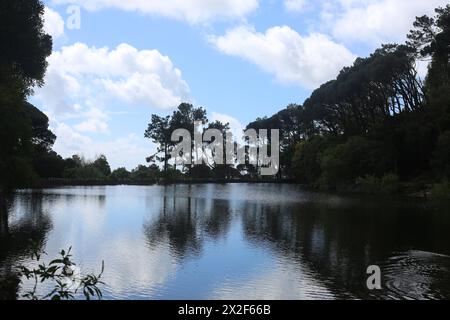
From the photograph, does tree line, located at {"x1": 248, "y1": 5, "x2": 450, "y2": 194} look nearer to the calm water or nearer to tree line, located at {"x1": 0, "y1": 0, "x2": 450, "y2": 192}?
tree line, located at {"x1": 0, "y1": 0, "x2": 450, "y2": 192}

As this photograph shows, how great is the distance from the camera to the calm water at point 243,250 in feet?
39.9

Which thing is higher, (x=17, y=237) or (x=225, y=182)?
(x=225, y=182)

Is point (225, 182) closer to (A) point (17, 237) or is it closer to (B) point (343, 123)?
(B) point (343, 123)

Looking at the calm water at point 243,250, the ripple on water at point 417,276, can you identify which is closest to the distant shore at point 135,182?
the calm water at point 243,250

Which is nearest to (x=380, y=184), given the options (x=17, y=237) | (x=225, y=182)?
(x=17, y=237)

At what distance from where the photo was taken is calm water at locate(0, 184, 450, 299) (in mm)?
12156

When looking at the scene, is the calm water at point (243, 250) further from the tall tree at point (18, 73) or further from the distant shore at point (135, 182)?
the distant shore at point (135, 182)

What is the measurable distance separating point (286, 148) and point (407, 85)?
4129cm

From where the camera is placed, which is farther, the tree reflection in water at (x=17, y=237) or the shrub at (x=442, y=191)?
the shrub at (x=442, y=191)

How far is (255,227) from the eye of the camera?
80.6 feet

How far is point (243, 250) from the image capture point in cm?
1809

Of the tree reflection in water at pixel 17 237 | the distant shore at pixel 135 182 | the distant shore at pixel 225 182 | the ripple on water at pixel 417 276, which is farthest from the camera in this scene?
the distant shore at pixel 135 182
